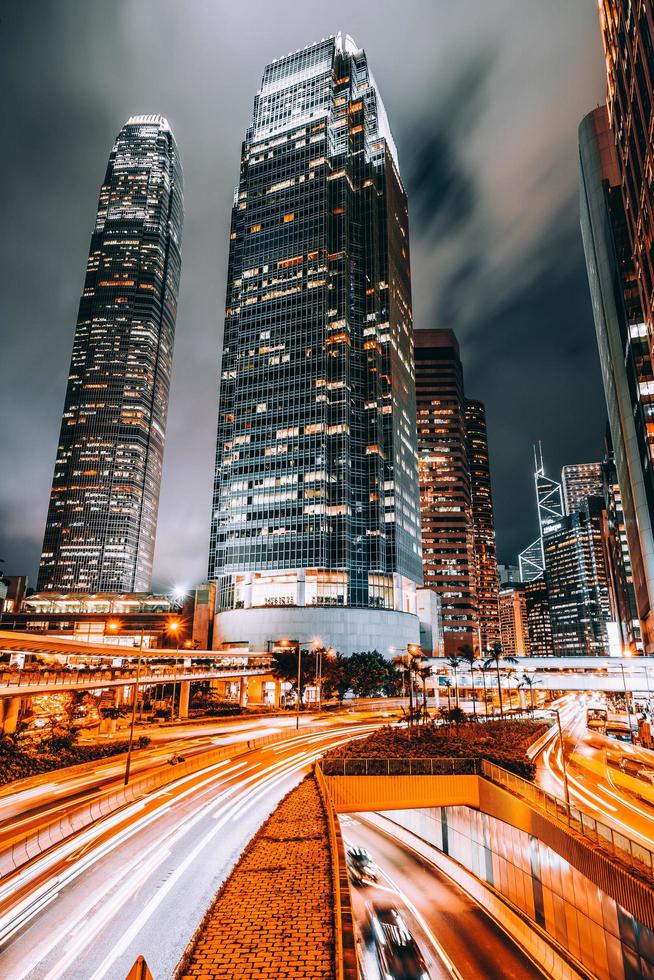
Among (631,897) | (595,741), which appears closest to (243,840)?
(631,897)

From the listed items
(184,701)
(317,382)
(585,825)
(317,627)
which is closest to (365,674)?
(317,627)

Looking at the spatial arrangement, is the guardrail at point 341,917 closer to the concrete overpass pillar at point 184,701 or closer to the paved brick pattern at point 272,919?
the paved brick pattern at point 272,919

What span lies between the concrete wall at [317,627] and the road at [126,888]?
294 feet

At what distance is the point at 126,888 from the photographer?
18.7 meters

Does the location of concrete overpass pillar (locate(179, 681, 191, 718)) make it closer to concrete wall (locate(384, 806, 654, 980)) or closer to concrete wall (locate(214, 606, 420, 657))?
concrete wall (locate(214, 606, 420, 657))

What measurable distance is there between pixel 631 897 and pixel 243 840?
618 inches

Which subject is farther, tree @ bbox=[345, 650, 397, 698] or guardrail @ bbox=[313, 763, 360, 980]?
tree @ bbox=[345, 650, 397, 698]

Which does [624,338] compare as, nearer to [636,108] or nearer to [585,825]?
[636,108]

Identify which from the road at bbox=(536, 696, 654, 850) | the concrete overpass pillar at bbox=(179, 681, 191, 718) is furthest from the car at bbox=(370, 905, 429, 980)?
the concrete overpass pillar at bbox=(179, 681, 191, 718)

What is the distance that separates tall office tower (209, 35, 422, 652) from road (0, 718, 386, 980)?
95016 millimetres

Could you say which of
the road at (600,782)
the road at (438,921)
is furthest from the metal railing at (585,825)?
the road at (438,921)

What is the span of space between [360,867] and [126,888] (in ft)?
83.6

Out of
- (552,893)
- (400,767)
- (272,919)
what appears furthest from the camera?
(400,767)

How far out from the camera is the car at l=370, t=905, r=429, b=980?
26.8 m
